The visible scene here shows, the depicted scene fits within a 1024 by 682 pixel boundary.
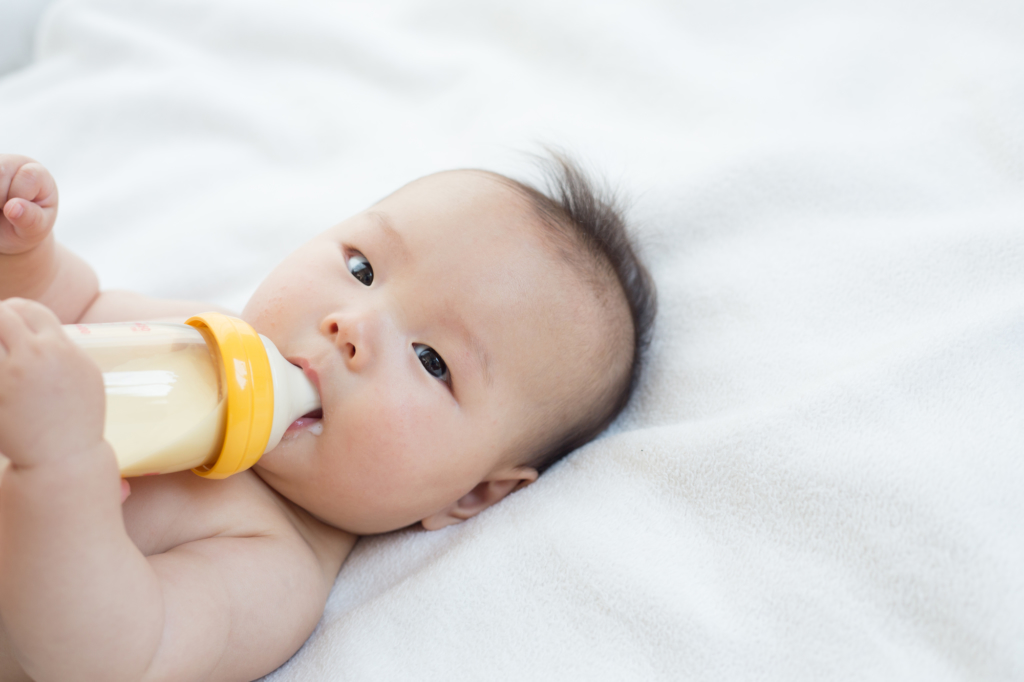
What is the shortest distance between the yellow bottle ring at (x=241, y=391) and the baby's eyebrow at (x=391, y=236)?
33 centimetres

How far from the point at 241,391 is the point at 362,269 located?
385 millimetres

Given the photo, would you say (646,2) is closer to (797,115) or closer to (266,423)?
(797,115)

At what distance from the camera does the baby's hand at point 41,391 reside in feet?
2.40

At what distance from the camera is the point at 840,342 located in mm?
1286

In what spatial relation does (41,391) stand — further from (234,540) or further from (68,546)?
(234,540)

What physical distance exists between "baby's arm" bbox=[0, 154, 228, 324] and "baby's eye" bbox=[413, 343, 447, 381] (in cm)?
52

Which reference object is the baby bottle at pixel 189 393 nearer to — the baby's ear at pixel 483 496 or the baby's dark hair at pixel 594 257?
the baby's ear at pixel 483 496

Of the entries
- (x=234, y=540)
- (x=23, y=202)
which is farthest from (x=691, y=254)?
(x=23, y=202)

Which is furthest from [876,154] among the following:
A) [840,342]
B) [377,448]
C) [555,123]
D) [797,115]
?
[377,448]

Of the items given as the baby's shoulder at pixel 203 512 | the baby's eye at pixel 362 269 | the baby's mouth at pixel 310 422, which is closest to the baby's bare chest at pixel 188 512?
the baby's shoulder at pixel 203 512

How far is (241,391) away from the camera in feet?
3.09

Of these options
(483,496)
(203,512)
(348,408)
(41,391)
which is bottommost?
(483,496)

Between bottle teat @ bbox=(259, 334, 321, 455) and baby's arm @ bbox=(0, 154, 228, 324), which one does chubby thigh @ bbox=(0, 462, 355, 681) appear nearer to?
bottle teat @ bbox=(259, 334, 321, 455)

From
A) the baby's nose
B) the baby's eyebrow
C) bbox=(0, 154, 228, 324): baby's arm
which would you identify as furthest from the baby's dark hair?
bbox=(0, 154, 228, 324): baby's arm
